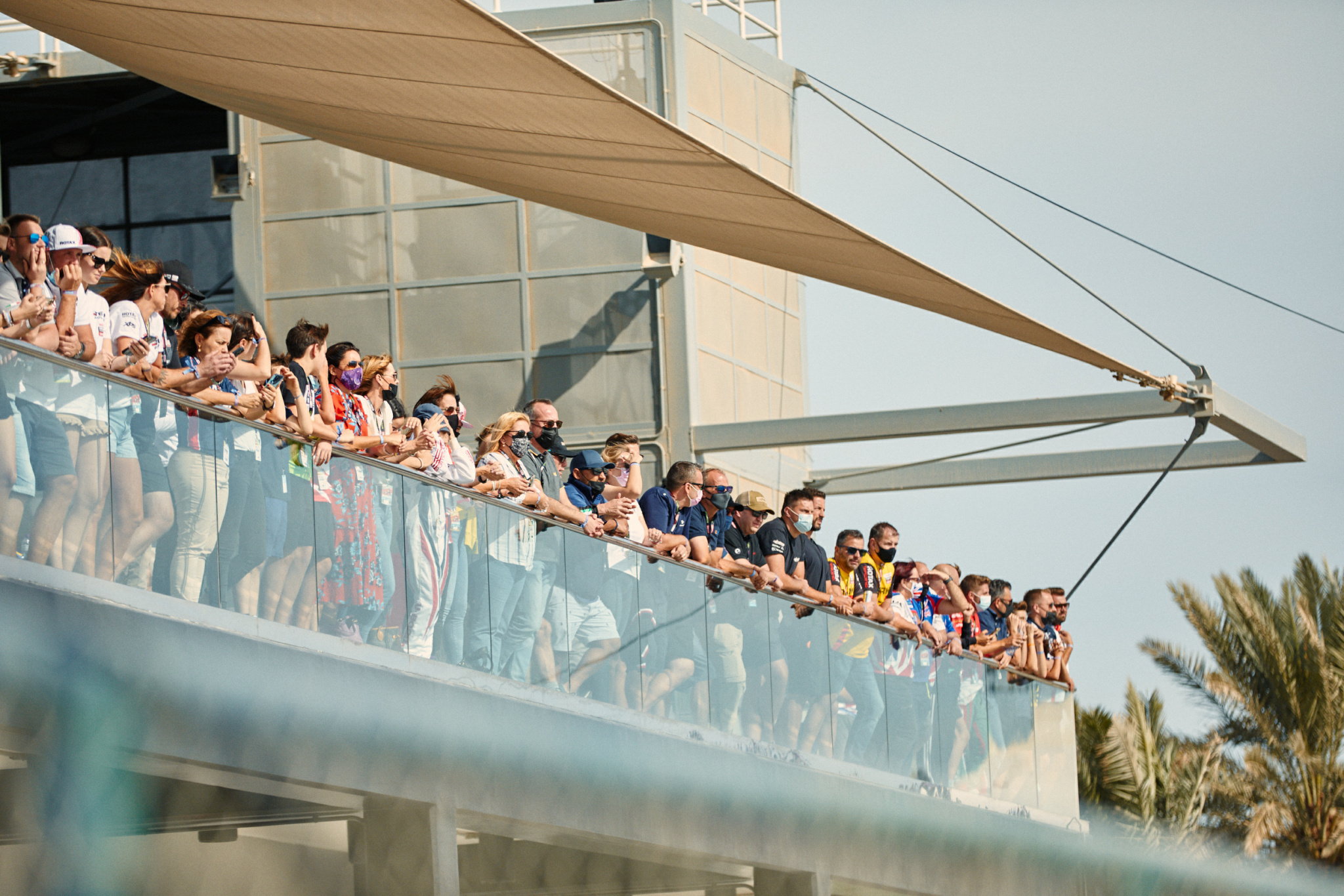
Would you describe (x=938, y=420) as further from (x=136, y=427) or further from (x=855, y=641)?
(x=136, y=427)

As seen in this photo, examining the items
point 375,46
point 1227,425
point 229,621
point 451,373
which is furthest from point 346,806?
point 451,373

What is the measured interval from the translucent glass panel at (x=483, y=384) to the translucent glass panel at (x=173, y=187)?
512cm

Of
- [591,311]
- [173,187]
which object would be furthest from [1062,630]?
[173,187]

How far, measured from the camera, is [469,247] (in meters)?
19.4

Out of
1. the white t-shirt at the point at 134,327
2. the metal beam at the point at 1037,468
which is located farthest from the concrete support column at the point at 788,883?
the metal beam at the point at 1037,468

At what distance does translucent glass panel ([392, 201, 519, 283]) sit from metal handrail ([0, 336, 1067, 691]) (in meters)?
7.98

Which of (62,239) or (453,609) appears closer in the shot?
→ (62,239)

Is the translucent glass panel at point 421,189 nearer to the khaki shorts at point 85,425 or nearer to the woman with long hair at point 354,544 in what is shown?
the woman with long hair at point 354,544

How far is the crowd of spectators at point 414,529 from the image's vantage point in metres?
7.12

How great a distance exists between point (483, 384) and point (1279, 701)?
10.4 meters

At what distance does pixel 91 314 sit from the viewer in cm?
735

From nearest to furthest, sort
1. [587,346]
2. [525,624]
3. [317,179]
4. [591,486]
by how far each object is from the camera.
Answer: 1. [525,624]
2. [591,486]
3. [587,346]
4. [317,179]

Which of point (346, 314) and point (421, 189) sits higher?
point (421, 189)

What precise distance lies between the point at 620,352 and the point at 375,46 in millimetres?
11404
